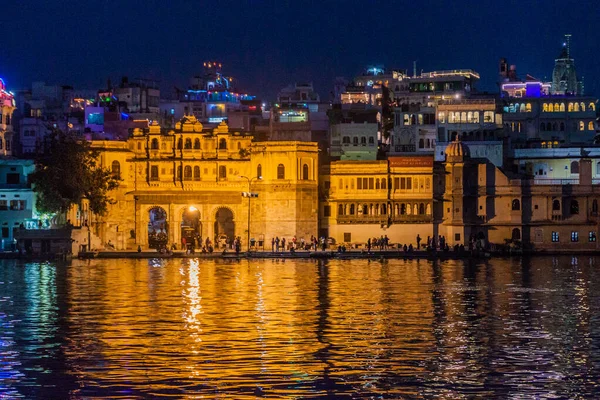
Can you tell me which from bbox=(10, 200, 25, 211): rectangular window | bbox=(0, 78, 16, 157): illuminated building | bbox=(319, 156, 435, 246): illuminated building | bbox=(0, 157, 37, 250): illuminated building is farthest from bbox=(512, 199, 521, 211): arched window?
bbox=(0, 78, 16, 157): illuminated building

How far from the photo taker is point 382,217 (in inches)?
3354

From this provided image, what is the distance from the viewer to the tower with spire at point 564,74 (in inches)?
4651

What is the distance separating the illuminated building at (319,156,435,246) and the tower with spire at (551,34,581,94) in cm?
3648

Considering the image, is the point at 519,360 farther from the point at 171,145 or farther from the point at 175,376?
the point at 171,145

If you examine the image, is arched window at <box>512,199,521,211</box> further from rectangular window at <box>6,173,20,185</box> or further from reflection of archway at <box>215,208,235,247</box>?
rectangular window at <box>6,173,20,185</box>

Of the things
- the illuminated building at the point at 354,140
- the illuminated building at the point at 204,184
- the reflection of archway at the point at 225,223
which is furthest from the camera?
the illuminated building at the point at 354,140

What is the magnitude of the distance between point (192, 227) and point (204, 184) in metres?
4.01

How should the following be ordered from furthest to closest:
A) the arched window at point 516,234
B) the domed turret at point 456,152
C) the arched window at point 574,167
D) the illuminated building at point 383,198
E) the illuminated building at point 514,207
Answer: the arched window at point 574,167
the illuminated building at point 383,198
the domed turret at point 456,152
the arched window at point 516,234
the illuminated building at point 514,207

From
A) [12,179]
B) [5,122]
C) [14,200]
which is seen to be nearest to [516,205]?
[14,200]

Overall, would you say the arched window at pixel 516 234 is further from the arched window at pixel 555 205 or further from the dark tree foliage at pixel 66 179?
the dark tree foliage at pixel 66 179

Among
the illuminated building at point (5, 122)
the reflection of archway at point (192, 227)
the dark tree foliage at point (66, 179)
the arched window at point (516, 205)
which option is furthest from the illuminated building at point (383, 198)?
the illuminated building at point (5, 122)

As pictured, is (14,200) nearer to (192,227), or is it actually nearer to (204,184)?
(192,227)

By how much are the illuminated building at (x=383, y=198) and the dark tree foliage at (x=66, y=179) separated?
16142 millimetres

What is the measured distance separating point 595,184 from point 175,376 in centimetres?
6138
